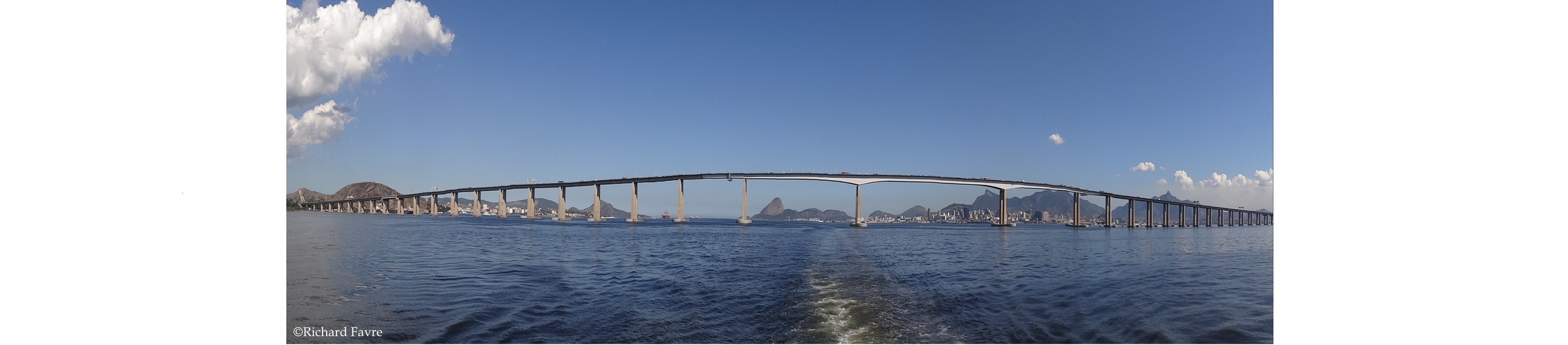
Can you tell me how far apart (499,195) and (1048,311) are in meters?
73.5

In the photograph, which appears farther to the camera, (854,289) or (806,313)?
(854,289)

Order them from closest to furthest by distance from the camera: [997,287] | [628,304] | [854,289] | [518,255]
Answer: [628,304] → [854,289] → [997,287] → [518,255]

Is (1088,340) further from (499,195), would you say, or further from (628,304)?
(499,195)

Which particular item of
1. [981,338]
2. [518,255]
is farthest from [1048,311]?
[518,255]

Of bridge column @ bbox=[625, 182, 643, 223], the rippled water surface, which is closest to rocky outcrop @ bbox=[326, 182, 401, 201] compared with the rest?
bridge column @ bbox=[625, 182, 643, 223]

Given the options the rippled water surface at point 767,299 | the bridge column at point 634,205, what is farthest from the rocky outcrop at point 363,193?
the rippled water surface at point 767,299

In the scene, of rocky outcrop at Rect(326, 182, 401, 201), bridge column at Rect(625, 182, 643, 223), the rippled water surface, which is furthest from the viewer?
rocky outcrop at Rect(326, 182, 401, 201)

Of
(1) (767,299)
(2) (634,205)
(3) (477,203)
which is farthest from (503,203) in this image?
(1) (767,299)

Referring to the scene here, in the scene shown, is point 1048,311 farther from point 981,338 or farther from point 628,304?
point 628,304

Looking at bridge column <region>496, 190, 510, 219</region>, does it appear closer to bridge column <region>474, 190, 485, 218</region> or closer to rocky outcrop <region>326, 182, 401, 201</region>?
bridge column <region>474, 190, 485, 218</region>

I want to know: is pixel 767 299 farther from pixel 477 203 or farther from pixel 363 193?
pixel 363 193

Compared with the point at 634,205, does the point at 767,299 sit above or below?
above

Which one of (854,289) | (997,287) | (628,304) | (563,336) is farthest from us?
(997,287)

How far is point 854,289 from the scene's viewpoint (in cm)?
945
